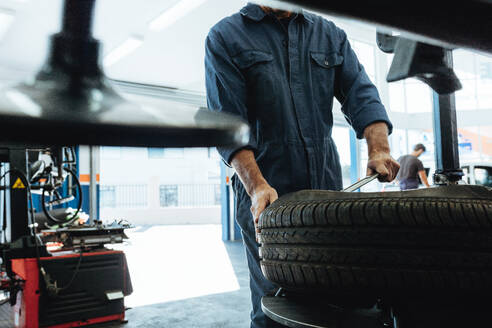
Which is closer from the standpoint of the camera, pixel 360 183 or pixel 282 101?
pixel 360 183

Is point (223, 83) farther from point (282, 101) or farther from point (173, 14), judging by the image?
point (173, 14)

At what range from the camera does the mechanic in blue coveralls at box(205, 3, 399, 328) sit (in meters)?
1.06

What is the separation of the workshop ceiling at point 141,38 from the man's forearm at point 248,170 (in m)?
0.53

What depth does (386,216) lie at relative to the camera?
0.52 metres

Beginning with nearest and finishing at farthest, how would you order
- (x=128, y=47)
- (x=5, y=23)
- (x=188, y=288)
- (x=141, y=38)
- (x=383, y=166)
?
(x=5, y=23), (x=383, y=166), (x=188, y=288), (x=141, y=38), (x=128, y=47)

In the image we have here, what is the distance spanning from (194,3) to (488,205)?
14.5 feet

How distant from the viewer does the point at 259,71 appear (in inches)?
42.8

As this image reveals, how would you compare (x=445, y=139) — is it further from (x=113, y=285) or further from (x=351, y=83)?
(x=113, y=285)

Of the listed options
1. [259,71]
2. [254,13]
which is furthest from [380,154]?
[254,13]

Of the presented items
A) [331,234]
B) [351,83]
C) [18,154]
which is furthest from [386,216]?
[18,154]

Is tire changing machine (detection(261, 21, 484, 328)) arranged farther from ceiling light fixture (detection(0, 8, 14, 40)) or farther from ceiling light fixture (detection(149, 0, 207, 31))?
ceiling light fixture (detection(149, 0, 207, 31))

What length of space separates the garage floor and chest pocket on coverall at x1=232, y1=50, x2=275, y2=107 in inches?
56.1

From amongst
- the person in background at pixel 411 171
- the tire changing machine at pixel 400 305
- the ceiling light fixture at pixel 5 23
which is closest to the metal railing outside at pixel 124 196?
the person in background at pixel 411 171

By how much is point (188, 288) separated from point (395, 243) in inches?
102
